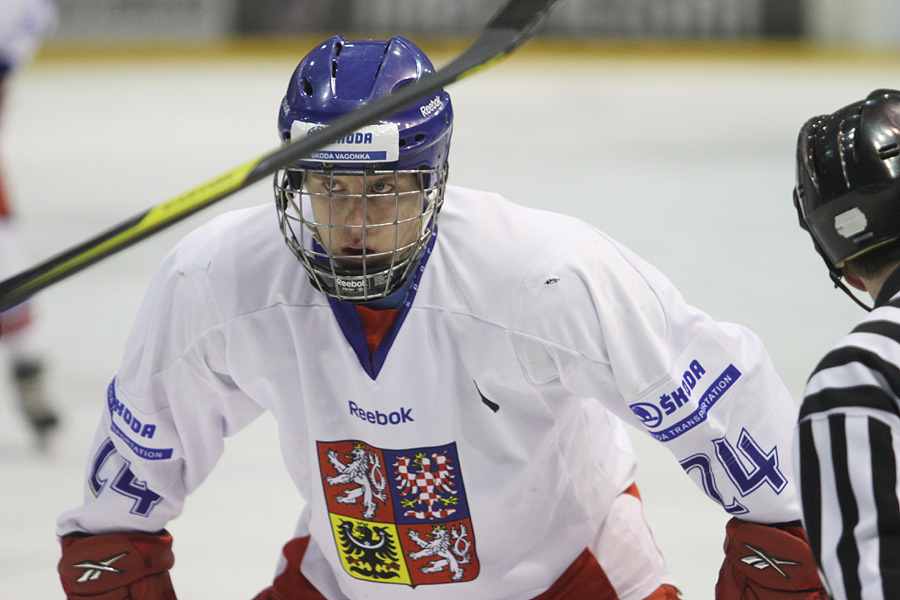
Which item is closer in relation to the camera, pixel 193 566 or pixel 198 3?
pixel 193 566

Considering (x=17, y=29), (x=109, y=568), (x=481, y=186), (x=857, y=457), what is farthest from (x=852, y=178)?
(x=481, y=186)

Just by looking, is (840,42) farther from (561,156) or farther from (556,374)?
(556,374)

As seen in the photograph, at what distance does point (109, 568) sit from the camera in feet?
5.90

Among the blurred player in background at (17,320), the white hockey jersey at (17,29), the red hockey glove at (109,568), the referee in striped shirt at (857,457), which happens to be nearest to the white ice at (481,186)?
the blurred player in background at (17,320)

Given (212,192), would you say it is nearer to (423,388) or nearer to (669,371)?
(423,388)

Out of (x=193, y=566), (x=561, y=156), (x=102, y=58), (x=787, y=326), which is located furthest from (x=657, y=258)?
(x=102, y=58)

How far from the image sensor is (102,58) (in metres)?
10.9

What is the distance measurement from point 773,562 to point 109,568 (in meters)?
0.99

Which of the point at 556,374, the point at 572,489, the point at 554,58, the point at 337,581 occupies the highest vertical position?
the point at 556,374

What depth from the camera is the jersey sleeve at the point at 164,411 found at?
1.74 m

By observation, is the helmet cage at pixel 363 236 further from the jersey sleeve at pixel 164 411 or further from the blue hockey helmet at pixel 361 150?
the jersey sleeve at pixel 164 411

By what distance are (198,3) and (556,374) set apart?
34.0 ft

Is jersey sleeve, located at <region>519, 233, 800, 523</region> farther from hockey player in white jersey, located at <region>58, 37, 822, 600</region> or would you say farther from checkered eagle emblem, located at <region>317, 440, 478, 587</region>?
checkered eagle emblem, located at <region>317, 440, 478, 587</region>

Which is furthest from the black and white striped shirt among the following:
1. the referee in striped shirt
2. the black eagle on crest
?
the black eagle on crest
